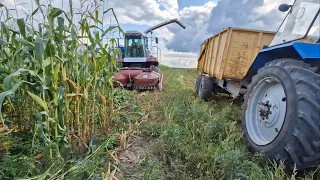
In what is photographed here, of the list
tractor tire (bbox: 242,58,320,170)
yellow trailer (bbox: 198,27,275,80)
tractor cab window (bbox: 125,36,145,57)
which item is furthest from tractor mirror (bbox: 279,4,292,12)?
tractor cab window (bbox: 125,36,145,57)

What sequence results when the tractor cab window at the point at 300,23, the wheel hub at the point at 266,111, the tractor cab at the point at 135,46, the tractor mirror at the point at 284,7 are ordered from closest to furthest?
the wheel hub at the point at 266,111 → the tractor cab window at the point at 300,23 → the tractor mirror at the point at 284,7 → the tractor cab at the point at 135,46

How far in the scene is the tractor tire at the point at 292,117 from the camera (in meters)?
1.74

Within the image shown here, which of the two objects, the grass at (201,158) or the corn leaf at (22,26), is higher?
the corn leaf at (22,26)

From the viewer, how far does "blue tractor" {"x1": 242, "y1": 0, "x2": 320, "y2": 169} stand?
176cm

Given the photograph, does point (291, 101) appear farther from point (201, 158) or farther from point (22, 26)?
point (22, 26)

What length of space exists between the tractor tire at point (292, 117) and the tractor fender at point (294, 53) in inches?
3.9

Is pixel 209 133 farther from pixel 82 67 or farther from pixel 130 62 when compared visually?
pixel 130 62

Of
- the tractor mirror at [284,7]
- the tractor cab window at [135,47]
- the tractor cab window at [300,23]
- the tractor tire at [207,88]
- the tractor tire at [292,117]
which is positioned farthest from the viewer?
the tractor cab window at [135,47]

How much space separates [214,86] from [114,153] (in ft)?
13.7

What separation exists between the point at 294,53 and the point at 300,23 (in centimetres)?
67

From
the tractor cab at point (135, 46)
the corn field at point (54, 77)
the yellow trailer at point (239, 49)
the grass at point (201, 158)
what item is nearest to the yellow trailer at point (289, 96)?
the grass at point (201, 158)

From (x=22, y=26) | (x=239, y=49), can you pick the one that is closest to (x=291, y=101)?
(x=22, y=26)

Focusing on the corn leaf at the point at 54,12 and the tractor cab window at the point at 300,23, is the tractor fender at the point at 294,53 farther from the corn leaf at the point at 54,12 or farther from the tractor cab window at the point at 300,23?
the corn leaf at the point at 54,12

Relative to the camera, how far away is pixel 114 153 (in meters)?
2.30
